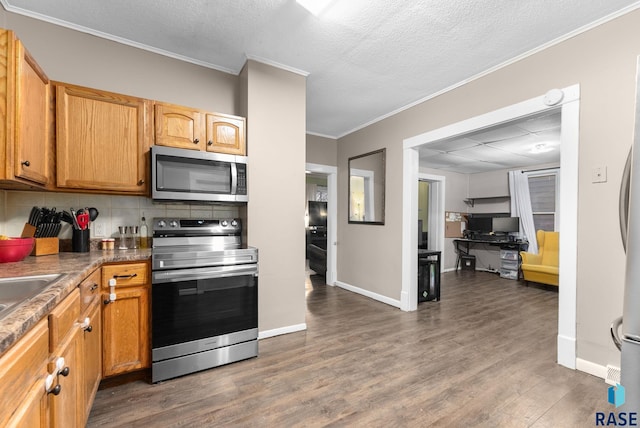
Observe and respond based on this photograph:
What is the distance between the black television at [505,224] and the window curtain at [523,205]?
0.68 ft

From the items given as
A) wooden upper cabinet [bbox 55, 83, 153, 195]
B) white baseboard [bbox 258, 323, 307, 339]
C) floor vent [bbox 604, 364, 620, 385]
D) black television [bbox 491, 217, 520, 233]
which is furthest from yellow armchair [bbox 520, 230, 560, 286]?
wooden upper cabinet [bbox 55, 83, 153, 195]

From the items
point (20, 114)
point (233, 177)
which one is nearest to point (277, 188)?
point (233, 177)

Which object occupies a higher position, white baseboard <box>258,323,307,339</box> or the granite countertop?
the granite countertop

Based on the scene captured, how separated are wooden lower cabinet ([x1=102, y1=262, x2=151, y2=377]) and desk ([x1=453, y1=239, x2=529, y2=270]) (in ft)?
19.8

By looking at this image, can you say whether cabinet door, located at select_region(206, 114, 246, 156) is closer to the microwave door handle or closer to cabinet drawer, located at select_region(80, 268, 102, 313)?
the microwave door handle

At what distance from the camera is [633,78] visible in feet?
6.23

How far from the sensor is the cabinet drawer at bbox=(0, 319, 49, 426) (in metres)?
0.69

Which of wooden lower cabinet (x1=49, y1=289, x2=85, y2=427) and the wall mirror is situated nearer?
wooden lower cabinet (x1=49, y1=289, x2=85, y2=427)

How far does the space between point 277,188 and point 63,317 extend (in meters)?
1.89

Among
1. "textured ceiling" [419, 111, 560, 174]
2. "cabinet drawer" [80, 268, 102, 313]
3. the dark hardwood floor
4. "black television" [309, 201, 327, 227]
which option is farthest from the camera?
"black television" [309, 201, 327, 227]

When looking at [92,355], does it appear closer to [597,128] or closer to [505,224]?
[597,128]

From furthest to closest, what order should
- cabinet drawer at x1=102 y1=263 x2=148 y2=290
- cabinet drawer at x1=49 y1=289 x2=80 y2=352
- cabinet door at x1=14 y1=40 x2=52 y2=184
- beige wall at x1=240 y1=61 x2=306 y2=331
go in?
1. beige wall at x1=240 y1=61 x2=306 y2=331
2. cabinet drawer at x1=102 y1=263 x2=148 y2=290
3. cabinet door at x1=14 y1=40 x2=52 y2=184
4. cabinet drawer at x1=49 y1=289 x2=80 y2=352

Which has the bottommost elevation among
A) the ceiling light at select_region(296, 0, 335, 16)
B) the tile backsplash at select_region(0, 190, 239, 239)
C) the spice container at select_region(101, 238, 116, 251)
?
the spice container at select_region(101, 238, 116, 251)

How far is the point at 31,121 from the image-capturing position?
1.68 metres
